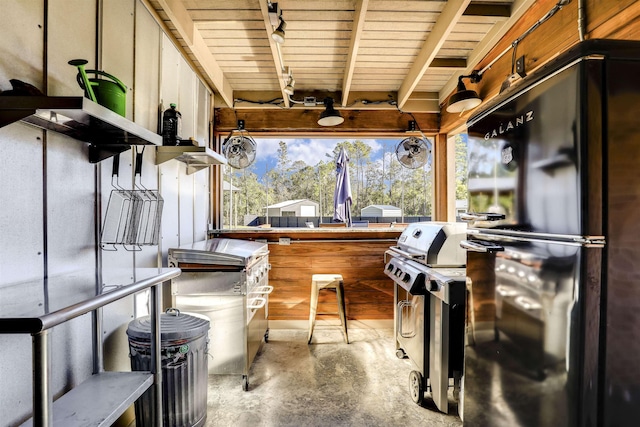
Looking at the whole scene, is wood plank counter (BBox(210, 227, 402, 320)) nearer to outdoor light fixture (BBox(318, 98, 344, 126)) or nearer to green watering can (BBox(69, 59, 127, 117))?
outdoor light fixture (BBox(318, 98, 344, 126))

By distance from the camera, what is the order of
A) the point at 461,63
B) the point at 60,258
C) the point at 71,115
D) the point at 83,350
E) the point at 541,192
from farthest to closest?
the point at 461,63 < the point at 83,350 < the point at 60,258 < the point at 71,115 < the point at 541,192

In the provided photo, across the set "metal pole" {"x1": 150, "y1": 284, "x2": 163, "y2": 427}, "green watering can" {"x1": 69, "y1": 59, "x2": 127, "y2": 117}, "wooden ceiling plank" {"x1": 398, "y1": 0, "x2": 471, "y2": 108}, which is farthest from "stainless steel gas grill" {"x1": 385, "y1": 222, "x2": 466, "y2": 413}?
"green watering can" {"x1": 69, "y1": 59, "x2": 127, "y2": 117}

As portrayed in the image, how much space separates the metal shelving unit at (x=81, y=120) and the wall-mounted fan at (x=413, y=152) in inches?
113

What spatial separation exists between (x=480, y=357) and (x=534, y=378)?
38cm

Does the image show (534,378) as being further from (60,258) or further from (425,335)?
(60,258)

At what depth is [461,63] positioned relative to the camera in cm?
314

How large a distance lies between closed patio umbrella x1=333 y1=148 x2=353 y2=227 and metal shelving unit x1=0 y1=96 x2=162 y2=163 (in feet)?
8.68

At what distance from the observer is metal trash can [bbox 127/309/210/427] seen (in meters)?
1.79

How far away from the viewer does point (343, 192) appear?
13.5 feet

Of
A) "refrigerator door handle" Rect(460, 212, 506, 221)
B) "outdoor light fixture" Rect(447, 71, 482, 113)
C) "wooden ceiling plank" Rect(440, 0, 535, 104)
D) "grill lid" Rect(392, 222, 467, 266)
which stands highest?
"wooden ceiling plank" Rect(440, 0, 535, 104)

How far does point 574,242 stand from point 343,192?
10.3ft

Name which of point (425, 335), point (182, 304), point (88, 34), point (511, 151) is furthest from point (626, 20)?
point (182, 304)

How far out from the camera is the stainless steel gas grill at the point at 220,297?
2402 millimetres

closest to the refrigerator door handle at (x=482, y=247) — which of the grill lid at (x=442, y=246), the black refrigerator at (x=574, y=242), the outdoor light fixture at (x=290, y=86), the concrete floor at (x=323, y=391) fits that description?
the black refrigerator at (x=574, y=242)
